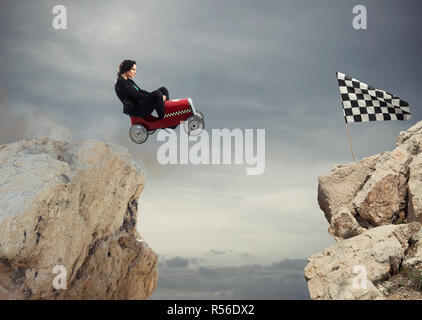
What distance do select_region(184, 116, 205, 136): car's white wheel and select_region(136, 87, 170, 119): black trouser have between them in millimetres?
607

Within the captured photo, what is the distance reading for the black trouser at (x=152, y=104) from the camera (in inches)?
330

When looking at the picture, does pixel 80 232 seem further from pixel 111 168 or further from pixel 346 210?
pixel 346 210

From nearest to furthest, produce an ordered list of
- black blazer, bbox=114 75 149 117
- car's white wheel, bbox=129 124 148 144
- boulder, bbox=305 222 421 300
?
boulder, bbox=305 222 421 300, black blazer, bbox=114 75 149 117, car's white wheel, bbox=129 124 148 144

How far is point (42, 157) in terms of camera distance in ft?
44.7

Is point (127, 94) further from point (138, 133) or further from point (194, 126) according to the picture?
point (194, 126)

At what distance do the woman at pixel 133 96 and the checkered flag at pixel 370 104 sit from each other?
654 cm

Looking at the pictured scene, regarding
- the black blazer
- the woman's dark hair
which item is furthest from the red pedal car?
the woman's dark hair

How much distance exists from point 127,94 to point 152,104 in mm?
563

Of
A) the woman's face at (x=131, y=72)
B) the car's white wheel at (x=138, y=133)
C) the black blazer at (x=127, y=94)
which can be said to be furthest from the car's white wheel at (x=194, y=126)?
the woman's face at (x=131, y=72)

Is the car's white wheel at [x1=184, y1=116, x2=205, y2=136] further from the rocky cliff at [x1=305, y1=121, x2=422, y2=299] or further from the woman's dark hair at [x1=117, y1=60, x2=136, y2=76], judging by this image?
the rocky cliff at [x1=305, y1=121, x2=422, y2=299]

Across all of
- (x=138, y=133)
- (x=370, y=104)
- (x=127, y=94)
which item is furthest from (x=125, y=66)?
(x=370, y=104)

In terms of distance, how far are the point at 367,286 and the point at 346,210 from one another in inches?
143

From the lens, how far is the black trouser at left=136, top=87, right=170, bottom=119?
8.39 metres
